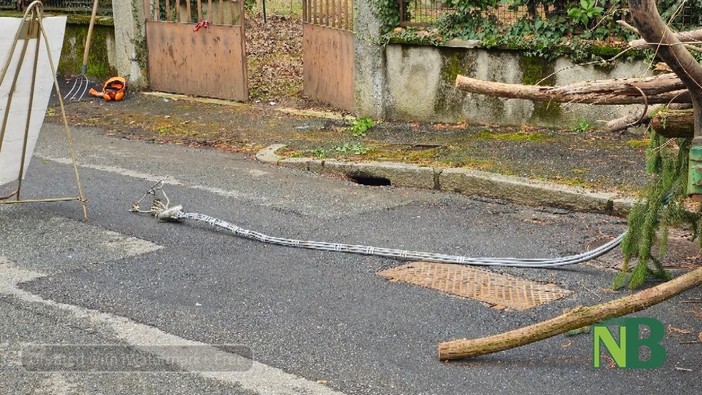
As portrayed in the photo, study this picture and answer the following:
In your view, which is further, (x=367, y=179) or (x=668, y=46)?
(x=367, y=179)

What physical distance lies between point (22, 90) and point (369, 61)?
5206 mm

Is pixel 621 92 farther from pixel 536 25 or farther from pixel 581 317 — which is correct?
pixel 536 25

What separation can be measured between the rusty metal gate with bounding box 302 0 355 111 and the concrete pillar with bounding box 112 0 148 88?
2.69m

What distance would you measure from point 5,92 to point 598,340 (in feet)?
15.9

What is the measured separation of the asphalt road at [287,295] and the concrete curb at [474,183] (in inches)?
6.7

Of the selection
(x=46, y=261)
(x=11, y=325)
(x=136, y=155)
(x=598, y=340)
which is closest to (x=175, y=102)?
(x=136, y=155)

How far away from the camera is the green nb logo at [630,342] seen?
204 inches

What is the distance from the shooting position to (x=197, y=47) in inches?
553

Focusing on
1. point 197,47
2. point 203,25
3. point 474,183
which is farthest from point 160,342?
point 197,47

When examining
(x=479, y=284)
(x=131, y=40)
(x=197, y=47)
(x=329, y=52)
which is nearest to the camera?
(x=479, y=284)

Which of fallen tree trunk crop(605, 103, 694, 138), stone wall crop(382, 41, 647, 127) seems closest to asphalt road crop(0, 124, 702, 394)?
fallen tree trunk crop(605, 103, 694, 138)

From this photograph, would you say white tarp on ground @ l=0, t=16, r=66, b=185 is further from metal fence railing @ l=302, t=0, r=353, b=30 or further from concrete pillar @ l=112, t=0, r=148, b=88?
concrete pillar @ l=112, t=0, r=148, b=88

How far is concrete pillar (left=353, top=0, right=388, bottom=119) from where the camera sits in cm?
1194

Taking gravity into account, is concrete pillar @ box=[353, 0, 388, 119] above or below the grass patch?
above
